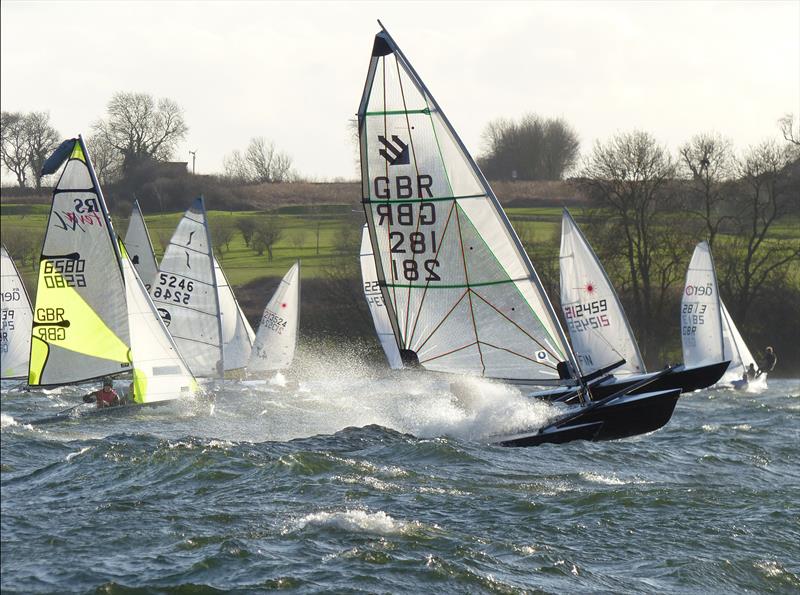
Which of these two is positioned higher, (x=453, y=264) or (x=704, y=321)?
(x=453, y=264)

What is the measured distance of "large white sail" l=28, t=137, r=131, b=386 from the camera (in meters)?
25.1

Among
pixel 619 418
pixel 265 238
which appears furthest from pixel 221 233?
pixel 619 418

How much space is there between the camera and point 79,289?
82.6ft

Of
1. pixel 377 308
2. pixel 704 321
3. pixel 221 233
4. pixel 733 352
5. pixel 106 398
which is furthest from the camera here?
pixel 221 233

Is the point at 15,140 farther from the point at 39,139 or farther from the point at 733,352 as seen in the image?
the point at 733,352

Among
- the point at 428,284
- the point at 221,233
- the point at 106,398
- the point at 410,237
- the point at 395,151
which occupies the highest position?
the point at 221,233

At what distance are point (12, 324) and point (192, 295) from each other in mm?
7145

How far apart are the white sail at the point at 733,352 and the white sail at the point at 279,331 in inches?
602

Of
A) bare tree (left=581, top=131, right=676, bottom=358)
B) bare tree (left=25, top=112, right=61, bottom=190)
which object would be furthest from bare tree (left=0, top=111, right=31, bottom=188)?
bare tree (left=581, top=131, right=676, bottom=358)

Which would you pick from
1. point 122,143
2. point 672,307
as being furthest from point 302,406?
point 122,143

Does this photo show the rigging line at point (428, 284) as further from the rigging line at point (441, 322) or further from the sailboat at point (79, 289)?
the sailboat at point (79, 289)

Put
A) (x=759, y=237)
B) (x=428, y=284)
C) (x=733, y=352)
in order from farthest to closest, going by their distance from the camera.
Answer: (x=759, y=237), (x=733, y=352), (x=428, y=284)

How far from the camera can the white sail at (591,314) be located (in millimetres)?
28812

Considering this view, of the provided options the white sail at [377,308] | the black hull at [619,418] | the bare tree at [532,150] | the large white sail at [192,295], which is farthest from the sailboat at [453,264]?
the bare tree at [532,150]
